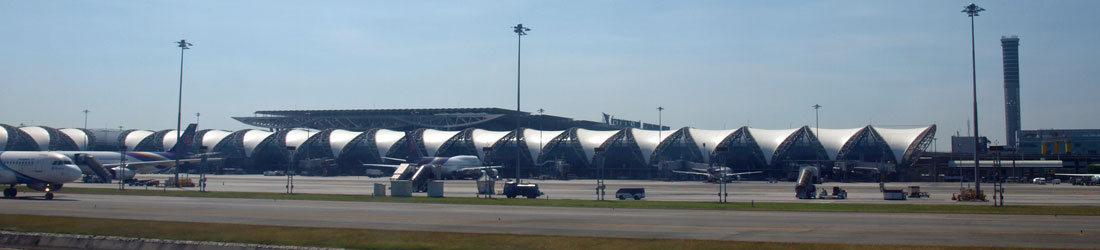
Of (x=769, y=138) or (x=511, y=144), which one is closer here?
(x=769, y=138)

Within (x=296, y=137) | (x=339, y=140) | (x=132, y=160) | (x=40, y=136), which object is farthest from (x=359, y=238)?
(x=40, y=136)

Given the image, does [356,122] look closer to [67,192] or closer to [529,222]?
[67,192]

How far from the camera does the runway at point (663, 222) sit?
2314 cm

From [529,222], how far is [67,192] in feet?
136

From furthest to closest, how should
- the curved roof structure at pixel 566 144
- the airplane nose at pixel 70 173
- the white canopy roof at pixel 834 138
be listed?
the curved roof structure at pixel 566 144, the white canopy roof at pixel 834 138, the airplane nose at pixel 70 173

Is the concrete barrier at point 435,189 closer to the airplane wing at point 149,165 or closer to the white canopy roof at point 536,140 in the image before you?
the airplane wing at point 149,165

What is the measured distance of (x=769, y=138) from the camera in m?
121

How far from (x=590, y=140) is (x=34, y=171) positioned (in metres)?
90.7

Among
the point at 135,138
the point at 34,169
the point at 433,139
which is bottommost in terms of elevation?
the point at 34,169

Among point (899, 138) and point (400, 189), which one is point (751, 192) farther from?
point (899, 138)

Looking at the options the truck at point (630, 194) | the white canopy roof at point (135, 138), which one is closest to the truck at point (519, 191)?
the truck at point (630, 194)

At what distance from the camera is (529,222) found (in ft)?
95.1

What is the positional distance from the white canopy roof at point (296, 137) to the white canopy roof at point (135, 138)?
3273 cm

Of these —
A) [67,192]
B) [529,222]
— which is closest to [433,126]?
[67,192]
